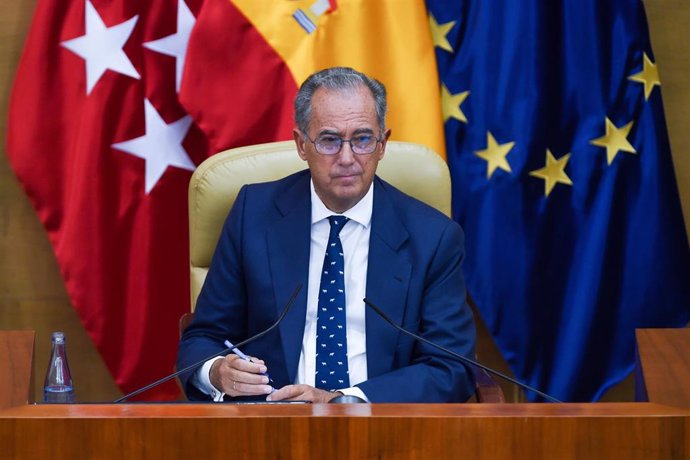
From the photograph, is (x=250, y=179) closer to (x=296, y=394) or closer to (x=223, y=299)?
(x=223, y=299)

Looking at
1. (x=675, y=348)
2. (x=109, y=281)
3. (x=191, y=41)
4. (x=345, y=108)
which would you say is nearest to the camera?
(x=675, y=348)

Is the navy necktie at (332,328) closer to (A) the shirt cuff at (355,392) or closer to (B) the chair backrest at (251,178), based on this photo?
(A) the shirt cuff at (355,392)

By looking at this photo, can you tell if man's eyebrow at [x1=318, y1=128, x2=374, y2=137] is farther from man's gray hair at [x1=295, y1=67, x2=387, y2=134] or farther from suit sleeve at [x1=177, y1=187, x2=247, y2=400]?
suit sleeve at [x1=177, y1=187, x2=247, y2=400]

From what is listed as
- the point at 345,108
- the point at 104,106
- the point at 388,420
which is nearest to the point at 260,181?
the point at 345,108

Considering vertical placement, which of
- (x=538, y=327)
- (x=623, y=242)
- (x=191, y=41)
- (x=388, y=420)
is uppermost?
(x=191, y=41)

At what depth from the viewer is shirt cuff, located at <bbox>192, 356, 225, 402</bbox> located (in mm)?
2805

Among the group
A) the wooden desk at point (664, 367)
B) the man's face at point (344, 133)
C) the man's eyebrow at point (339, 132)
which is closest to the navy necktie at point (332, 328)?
the man's face at point (344, 133)

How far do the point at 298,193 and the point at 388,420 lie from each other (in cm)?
138

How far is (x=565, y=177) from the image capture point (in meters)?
3.90

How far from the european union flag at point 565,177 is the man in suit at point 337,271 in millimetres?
891

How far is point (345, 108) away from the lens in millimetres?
2891

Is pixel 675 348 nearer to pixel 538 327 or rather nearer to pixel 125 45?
pixel 538 327

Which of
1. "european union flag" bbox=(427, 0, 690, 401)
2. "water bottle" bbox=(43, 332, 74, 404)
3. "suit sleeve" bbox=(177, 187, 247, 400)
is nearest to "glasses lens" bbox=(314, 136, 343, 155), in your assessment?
"suit sleeve" bbox=(177, 187, 247, 400)

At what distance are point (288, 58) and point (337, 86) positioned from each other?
3.10ft
